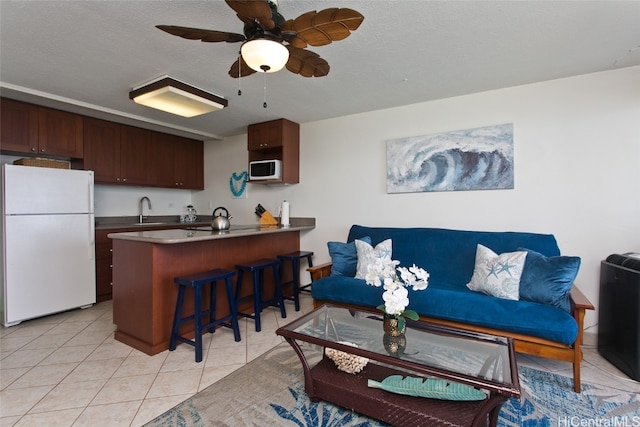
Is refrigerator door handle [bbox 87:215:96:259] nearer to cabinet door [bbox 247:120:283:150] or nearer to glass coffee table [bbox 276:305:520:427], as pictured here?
cabinet door [bbox 247:120:283:150]

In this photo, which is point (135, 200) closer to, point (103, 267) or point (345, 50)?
point (103, 267)

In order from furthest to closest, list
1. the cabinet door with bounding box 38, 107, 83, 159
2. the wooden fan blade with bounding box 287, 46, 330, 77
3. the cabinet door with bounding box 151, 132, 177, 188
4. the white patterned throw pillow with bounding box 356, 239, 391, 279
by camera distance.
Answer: the cabinet door with bounding box 151, 132, 177, 188, the cabinet door with bounding box 38, 107, 83, 159, the white patterned throw pillow with bounding box 356, 239, 391, 279, the wooden fan blade with bounding box 287, 46, 330, 77

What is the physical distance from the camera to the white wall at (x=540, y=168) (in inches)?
96.6

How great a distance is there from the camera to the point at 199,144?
16.7 ft

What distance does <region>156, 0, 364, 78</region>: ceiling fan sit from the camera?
1.39 meters

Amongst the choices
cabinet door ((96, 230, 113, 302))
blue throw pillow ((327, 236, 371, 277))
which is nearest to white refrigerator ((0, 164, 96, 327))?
cabinet door ((96, 230, 113, 302))

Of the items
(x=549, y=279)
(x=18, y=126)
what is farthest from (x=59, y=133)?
(x=549, y=279)

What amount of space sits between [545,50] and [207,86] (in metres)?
2.83

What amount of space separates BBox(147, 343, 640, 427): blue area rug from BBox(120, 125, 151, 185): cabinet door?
336 centimetres

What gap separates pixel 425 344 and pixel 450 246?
1.44 meters

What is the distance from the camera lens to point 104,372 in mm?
2098

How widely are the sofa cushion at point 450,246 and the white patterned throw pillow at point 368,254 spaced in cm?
20

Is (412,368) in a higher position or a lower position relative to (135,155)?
lower

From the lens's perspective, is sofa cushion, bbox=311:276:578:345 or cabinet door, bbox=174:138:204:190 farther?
cabinet door, bbox=174:138:204:190
